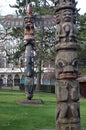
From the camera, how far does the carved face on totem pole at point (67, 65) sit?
8.72 metres

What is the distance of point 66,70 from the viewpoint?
28.6ft

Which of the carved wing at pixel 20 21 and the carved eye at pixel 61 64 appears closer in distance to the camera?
the carved eye at pixel 61 64

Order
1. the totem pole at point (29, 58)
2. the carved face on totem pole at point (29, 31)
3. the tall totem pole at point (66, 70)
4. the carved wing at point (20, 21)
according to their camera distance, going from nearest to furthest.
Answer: the tall totem pole at point (66, 70) → the carved wing at point (20, 21) → the totem pole at point (29, 58) → the carved face on totem pole at point (29, 31)

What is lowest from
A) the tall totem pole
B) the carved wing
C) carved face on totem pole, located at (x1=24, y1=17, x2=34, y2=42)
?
the tall totem pole

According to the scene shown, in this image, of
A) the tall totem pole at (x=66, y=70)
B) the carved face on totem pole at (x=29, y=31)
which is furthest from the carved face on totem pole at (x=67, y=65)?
the carved face on totem pole at (x=29, y=31)

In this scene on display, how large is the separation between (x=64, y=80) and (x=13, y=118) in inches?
186

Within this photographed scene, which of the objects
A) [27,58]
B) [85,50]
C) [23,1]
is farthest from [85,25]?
[27,58]

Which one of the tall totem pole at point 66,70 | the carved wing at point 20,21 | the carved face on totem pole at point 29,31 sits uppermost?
the carved wing at point 20,21

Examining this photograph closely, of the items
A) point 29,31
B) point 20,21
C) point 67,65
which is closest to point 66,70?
point 67,65

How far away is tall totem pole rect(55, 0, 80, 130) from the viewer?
28.0 ft

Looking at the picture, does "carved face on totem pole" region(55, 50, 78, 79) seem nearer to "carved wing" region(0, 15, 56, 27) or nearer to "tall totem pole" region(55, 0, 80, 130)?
"tall totem pole" region(55, 0, 80, 130)

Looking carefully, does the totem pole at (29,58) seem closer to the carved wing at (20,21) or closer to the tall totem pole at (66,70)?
the carved wing at (20,21)

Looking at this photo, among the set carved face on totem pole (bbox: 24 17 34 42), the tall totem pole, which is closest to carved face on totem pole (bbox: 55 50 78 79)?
the tall totem pole

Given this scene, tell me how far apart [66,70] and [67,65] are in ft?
0.46
